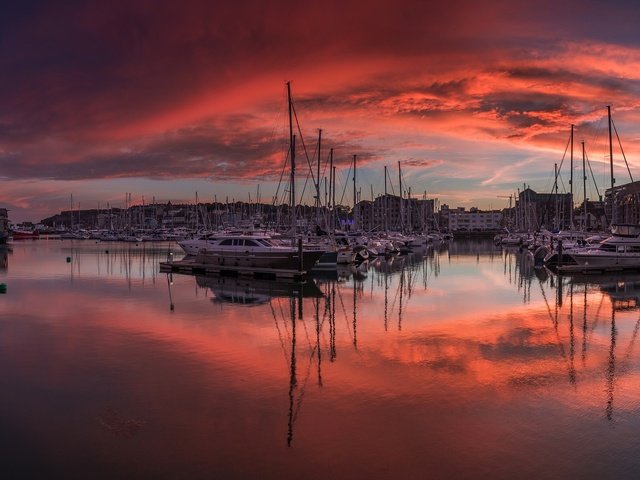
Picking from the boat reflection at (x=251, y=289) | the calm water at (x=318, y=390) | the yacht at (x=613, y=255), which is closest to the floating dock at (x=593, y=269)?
the yacht at (x=613, y=255)

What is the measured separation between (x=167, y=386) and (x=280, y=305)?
44.9 feet

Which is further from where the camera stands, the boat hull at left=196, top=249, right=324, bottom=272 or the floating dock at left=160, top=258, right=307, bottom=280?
the boat hull at left=196, top=249, right=324, bottom=272

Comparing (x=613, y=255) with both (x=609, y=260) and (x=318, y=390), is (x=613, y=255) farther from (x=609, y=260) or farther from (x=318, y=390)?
(x=318, y=390)

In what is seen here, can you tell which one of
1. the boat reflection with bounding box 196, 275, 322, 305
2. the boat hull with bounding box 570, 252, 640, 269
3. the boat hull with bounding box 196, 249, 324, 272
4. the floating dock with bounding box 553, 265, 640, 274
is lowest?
the floating dock with bounding box 553, 265, 640, 274

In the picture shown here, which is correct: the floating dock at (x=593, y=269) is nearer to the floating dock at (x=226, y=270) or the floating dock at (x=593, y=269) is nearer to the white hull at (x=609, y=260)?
the white hull at (x=609, y=260)

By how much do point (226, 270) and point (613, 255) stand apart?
3055 centimetres

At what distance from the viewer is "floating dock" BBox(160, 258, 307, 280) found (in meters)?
38.4

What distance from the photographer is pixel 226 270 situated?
42.0m

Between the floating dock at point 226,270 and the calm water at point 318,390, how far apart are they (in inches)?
409

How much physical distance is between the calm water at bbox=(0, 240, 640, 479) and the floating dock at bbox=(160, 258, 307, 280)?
A: 10376mm

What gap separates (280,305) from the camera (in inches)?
1085

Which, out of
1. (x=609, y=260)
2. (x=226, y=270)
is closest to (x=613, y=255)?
(x=609, y=260)

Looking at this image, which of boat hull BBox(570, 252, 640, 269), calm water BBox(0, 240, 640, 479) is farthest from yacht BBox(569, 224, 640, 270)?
calm water BBox(0, 240, 640, 479)

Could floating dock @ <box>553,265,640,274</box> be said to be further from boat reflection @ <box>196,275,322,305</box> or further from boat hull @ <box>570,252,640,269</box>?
boat reflection @ <box>196,275,322,305</box>
